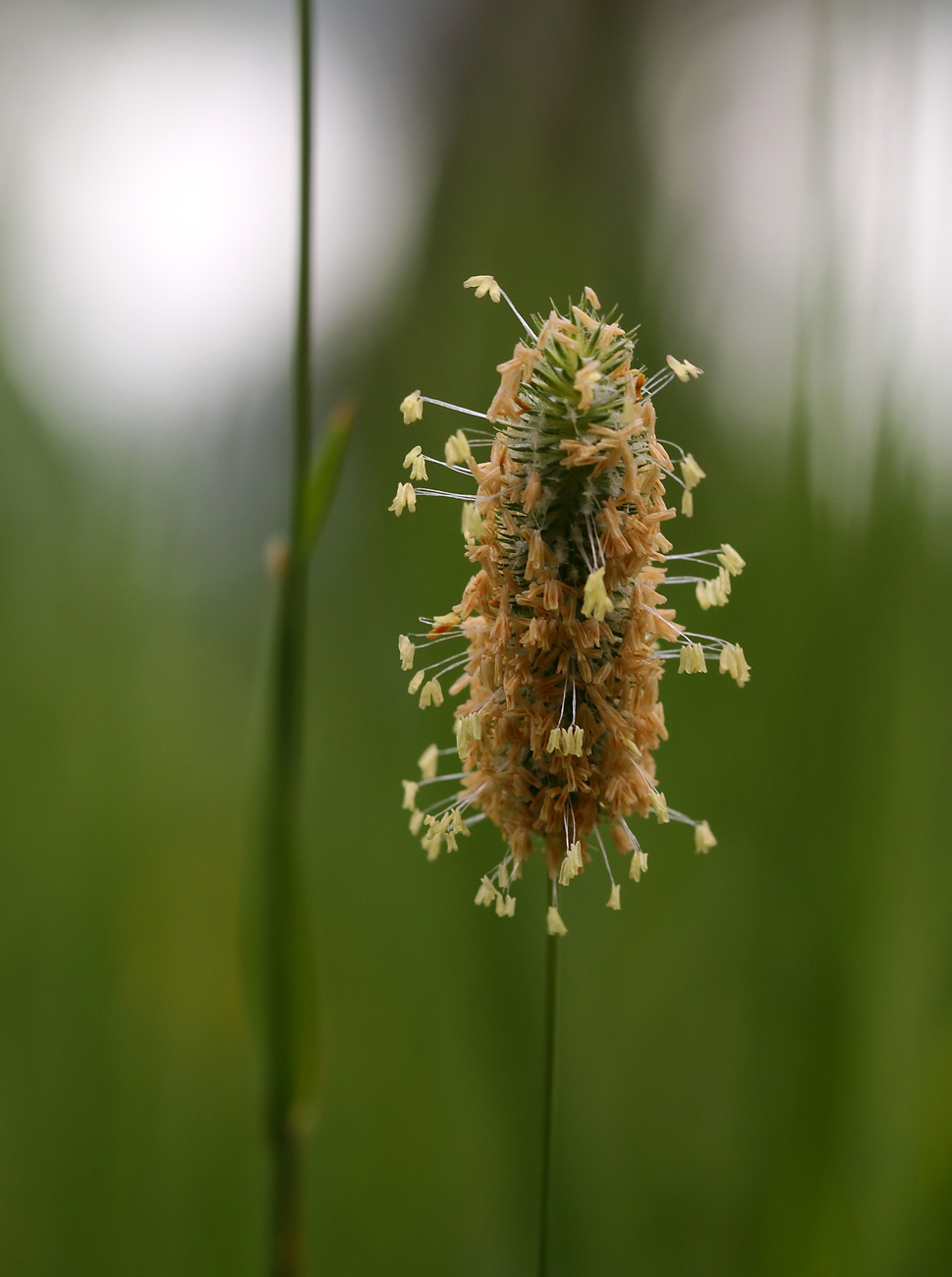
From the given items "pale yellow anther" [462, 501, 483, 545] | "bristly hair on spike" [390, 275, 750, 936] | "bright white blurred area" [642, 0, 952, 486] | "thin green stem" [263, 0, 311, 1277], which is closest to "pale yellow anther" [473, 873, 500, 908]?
"bristly hair on spike" [390, 275, 750, 936]

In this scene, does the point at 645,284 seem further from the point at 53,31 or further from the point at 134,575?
the point at 53,31

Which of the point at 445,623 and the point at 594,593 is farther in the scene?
the point at 445,623

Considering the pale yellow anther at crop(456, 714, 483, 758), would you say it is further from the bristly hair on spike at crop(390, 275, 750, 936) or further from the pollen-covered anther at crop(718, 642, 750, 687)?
the pollen-covered anther at crop(718, 642, 750, 687)

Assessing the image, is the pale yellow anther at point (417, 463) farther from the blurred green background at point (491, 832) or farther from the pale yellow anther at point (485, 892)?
the blurred green background at point (491, 832)

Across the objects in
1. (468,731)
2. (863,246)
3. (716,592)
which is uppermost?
(863,246)

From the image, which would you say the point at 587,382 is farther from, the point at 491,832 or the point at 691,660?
the point at 491,832

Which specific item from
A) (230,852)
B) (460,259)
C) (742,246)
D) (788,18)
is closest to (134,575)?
(230,852)

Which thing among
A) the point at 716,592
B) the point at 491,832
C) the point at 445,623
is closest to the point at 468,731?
the point at 445,623
